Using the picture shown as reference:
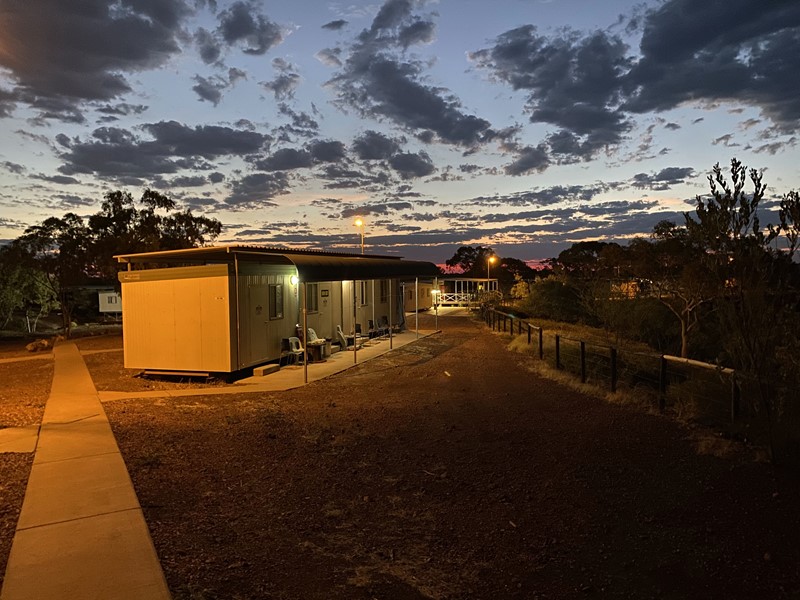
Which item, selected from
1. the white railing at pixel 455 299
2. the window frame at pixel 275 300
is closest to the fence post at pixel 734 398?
the window frame at pixel 275 300

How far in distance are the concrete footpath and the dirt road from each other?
0.70 feet

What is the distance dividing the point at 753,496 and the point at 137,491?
6.02 meters

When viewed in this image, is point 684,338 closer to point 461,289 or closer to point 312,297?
point 312,297

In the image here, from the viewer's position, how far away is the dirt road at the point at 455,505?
3.98m

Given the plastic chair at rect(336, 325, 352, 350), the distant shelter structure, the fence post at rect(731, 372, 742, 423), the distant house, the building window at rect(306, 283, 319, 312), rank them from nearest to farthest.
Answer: the fence post at rect(731, 372, 742, 423)
the building window at rect(306, 283, 319, 312)
the plastic chair at rect(336, 325, 352, 350)
the distant house
the distant shelter structure

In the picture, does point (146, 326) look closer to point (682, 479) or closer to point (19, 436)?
point (19, 436)

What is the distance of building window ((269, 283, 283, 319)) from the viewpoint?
14.1 metres

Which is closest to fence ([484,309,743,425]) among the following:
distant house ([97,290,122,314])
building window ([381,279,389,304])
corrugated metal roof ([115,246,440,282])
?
corrugated metal roof ([115,246,440,282])

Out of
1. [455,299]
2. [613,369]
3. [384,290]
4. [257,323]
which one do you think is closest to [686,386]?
[613,369]

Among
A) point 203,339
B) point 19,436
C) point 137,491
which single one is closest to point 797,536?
point 137,491

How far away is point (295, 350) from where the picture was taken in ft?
48.3

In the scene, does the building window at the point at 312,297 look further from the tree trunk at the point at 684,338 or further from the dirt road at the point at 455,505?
the tree trunk at the point at 684,338

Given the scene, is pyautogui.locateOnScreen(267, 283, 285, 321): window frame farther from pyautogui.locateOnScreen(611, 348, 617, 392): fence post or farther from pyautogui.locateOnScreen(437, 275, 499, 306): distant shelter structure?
pyautogui.locateOnScreen(437, 275, 499, 306): distant shelter structure

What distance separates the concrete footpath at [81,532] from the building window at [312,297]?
8821 mm
